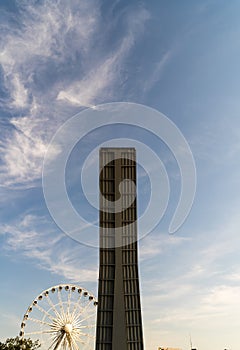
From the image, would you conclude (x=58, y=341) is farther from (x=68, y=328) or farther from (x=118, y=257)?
(x=118, y=257)

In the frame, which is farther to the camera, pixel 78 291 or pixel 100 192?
pixel 78 291

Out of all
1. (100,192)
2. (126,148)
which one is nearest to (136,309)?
(100,192)

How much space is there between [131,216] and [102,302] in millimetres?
12400

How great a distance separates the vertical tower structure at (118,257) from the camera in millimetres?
50969

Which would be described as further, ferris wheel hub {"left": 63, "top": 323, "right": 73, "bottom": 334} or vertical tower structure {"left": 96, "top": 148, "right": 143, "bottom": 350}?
ferris wheel hub {"left": 63, "top": 323, "right": 73, "bottom": 334}

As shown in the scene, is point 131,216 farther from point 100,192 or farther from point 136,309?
point 136,309

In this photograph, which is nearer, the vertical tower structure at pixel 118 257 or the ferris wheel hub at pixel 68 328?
the vertical tower structure at pixel 118 257

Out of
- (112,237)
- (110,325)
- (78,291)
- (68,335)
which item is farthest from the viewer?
(78,291)

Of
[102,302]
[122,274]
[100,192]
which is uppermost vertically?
[100,192]

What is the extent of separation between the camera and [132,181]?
5709cm

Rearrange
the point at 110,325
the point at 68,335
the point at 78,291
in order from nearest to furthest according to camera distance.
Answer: the point at 110,325 → the point at 68,335 → the point at 78,291

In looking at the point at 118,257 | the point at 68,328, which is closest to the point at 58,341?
the point at 68,328

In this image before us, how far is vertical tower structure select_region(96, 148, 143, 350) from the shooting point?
5097 cm

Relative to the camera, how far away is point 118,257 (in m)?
54.5
